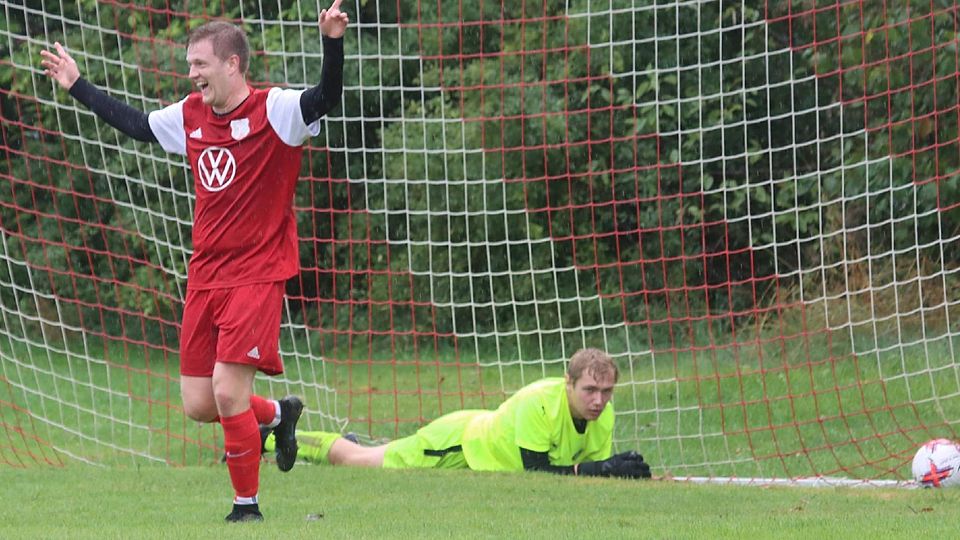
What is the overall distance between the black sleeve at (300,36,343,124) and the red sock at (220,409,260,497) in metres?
1.16

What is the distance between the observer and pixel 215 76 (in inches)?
230

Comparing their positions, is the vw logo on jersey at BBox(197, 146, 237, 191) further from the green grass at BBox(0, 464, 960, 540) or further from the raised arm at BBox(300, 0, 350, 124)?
the green grass at BBox(0, 464, 960, 540)

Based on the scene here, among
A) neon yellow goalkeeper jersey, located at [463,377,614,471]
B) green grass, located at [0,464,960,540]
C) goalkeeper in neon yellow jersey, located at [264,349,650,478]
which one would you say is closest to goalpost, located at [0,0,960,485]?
neon yellow goalkeeper jersey, located at [463,377,614,471]

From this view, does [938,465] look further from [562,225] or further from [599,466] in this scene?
[562,225]

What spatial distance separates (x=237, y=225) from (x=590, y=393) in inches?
107

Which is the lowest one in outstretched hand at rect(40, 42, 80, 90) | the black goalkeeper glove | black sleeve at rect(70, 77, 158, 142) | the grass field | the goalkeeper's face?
the grass field

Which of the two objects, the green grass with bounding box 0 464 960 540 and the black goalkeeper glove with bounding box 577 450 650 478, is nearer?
the green grass with bounding box 0 464 960 540

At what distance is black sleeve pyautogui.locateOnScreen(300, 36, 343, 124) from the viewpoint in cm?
562

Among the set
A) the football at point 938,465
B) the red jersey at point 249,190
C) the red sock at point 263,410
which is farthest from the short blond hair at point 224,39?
the football at point 938,465

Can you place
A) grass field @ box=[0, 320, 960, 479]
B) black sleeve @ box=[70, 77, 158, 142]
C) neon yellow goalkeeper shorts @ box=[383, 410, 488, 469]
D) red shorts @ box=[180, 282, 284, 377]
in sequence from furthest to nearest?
grass field @ box=[0, 320, 960, 479] → neon yellow goalkeeper shorts @ box=[383, 410, 488, 469] → black sleeve @ box=[70, 77, 158, 142] → red shorts @ box=[180, 282, 284, 377]

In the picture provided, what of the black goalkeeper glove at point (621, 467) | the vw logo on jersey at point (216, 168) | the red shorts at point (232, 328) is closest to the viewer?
the red shorts at point (232, 328)

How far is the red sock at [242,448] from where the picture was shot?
5824mm

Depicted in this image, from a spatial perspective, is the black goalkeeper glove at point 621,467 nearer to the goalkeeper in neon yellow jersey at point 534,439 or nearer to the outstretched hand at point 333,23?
the goalkeeper in neon yellow jersey at point 534,439

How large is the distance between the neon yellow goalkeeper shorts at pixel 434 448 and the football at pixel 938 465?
2.46 m
